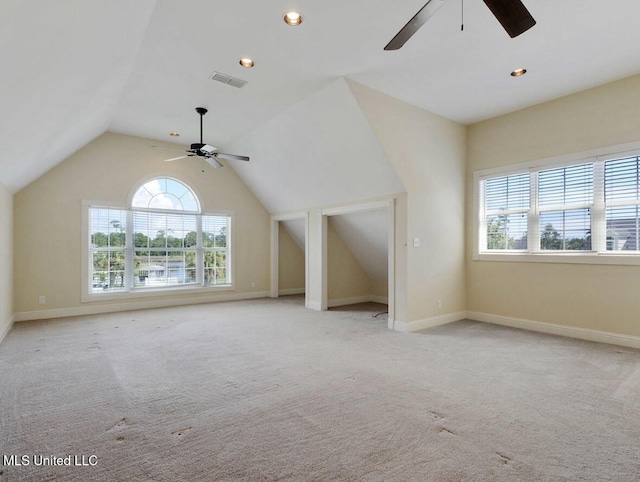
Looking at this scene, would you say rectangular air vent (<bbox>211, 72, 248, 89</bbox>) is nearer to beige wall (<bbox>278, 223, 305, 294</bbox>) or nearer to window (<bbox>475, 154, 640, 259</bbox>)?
window (<bbox>475, 154, 640, 259</bbox>)

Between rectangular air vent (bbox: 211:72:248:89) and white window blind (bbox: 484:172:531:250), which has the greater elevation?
rectangular air vent (bbox: 211:72:248:89)

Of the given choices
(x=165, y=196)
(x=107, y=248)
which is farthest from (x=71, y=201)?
(x=165, y=196)

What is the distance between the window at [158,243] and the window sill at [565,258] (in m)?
5.29

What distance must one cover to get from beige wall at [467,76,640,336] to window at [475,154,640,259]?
0.21m

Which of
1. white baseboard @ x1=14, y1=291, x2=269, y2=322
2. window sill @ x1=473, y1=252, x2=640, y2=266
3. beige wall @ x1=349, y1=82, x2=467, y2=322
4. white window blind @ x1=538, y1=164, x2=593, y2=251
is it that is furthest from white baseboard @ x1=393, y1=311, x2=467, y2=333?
white baseboard @ x1=14, y1=291, x2=269, y2=322

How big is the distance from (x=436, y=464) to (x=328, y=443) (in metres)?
0.66

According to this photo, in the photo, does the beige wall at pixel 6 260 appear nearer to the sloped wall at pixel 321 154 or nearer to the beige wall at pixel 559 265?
the sloped wall at pixel 321 154

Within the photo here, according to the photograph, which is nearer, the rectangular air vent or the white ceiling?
the white ceiling

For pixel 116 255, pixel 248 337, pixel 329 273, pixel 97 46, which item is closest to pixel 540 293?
pixel 329 273

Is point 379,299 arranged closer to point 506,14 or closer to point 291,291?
point 291,291

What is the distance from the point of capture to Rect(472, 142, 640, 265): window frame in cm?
427

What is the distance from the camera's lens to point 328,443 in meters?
2.19

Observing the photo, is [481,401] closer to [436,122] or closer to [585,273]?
[585,273]

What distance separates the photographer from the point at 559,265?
477 centimetres
